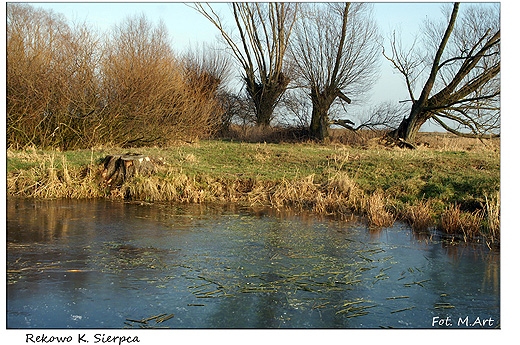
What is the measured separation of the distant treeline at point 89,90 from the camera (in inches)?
634

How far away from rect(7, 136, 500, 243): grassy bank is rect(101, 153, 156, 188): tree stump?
0.70ft

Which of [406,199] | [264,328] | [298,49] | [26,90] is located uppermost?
[298,49]

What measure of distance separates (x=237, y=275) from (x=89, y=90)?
12577mm

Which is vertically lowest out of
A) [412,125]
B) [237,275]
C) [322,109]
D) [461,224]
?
[237,275]

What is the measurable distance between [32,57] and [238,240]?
988 centimetres

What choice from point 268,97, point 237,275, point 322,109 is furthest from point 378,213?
point 268,97

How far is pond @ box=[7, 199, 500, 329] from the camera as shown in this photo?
5934mm

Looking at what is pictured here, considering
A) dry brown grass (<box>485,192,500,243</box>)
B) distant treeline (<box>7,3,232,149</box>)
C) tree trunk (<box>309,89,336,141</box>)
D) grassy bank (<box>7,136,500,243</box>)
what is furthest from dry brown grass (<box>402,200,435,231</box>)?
tree trunk (<box>309,89,336,141</box>)

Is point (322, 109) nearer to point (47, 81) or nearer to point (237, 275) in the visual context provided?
point (47, 81)

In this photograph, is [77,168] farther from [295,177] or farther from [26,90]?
[295,177]

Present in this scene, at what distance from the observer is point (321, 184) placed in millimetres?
13281

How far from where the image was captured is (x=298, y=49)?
2475cm

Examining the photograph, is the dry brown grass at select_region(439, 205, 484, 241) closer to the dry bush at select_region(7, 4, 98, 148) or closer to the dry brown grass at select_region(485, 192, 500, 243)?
the dry brown grass at select_region(485, 192, 500, 243)

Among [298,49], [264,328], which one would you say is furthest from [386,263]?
[298,49]
